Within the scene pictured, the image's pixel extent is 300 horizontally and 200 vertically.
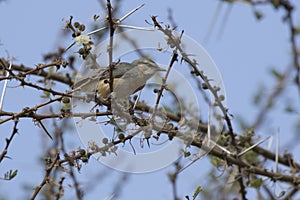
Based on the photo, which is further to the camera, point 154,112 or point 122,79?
point 122,79

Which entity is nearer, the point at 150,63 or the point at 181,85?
the point at 181,85

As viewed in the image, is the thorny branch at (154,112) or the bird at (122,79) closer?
the thorny branch at (154,112)

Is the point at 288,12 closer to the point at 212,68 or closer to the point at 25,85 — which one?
the point at 212,68

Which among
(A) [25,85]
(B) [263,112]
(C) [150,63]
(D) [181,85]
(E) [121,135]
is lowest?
Result: (E) [121,135]

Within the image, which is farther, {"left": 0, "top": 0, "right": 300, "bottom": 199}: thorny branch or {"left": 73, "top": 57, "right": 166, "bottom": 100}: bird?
{"left": 73, "top": 57, "right": 166, "bottom": 100}: bird

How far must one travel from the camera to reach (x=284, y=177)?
345 centimetres

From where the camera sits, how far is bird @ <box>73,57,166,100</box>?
2688 millimetres

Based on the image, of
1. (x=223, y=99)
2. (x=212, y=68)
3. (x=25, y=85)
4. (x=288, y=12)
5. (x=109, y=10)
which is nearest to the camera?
(x=109, y=10)

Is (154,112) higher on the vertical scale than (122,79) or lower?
lower

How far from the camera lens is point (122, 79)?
3.10m

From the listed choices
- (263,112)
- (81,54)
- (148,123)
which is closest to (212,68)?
(148,123)

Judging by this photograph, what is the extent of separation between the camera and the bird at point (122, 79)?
2.69 metres

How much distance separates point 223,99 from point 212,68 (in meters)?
0.30

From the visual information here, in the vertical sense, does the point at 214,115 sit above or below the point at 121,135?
above
